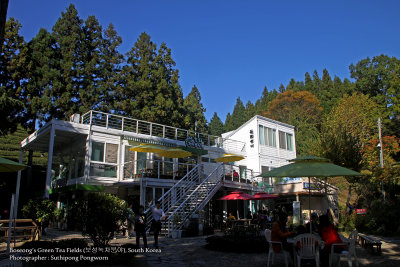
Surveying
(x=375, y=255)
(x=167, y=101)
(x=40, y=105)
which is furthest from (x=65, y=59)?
(x=375, y=255)

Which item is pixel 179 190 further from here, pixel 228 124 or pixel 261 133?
pixel 228 124

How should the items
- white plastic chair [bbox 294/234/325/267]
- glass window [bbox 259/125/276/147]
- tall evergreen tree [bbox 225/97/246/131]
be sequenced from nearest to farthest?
white plastic chair [bbox 294/234/325/267] → glass window [bbox 259/125/276/147] → tall evergreen tree [bbox 225/97/246/131]

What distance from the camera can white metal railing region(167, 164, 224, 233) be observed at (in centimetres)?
1398

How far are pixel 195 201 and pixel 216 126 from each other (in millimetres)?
56069

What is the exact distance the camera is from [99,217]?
726cm

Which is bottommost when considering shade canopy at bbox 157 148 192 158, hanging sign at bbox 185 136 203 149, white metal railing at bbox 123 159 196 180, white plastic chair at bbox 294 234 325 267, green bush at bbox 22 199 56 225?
white plastic chair at bbox 294 234 325 267

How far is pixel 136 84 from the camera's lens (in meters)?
31.7

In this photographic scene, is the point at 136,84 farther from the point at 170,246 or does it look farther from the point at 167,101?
the point at 170,246

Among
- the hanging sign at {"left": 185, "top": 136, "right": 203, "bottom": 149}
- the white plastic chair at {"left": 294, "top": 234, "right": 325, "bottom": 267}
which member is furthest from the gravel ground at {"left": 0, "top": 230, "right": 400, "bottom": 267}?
the hanging sign at {"left": 185, "top": 136, "right": 203, "bottom": 149}

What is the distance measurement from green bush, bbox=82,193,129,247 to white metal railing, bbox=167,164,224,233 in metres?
6.53

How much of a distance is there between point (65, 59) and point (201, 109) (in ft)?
89.7

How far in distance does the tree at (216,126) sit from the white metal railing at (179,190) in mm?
51114

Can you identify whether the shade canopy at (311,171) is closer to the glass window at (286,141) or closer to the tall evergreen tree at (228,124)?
the glass window at (286,141)

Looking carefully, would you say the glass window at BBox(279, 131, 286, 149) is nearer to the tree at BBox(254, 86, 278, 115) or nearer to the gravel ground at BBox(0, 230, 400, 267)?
the gravel ground at BBox(0, 230, 400, 267)
